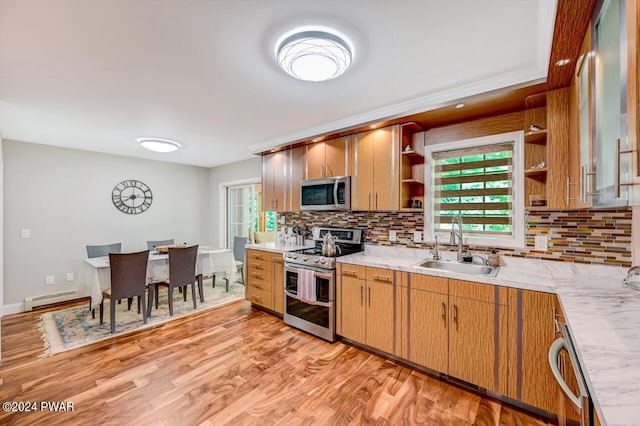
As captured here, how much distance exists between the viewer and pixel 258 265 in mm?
3654

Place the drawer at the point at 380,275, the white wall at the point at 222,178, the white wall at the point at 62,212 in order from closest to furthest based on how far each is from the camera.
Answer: the drawer at the point at 380,275
the white wall at the point at 62,212
the white wall at the point at 222,178

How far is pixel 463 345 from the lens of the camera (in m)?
2.05

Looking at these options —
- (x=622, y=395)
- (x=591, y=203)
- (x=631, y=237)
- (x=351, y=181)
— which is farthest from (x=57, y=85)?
(x=631, y=237)

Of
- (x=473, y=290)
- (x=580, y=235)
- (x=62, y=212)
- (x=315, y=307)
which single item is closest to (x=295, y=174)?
(x=315, y=307)

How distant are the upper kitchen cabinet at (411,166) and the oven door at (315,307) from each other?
1104mm

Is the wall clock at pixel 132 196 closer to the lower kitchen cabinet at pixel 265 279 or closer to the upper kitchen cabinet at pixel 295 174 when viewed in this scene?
the lower kitchen cabinet at pixel 265 279

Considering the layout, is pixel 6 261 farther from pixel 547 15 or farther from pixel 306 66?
pixel 547 15

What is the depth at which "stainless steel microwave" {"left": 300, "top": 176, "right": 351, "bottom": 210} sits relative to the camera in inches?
121

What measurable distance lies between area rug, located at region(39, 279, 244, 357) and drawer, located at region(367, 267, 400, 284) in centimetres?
246

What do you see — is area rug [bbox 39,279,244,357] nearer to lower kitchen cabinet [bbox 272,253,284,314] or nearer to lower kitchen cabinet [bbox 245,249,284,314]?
lower kitchen cabinet [bbox 245,249,284,314]

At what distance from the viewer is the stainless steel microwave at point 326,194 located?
308 cm

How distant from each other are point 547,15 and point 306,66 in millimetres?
1270

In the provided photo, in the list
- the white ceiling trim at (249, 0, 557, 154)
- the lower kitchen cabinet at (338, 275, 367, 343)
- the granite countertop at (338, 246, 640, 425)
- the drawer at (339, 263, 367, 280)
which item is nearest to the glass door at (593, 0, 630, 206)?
the white ceiling trim at (249, 0, 557, 154)

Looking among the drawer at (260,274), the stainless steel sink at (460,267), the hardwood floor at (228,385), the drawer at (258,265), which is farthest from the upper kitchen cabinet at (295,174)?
the stainless steel sink at (460,267)
